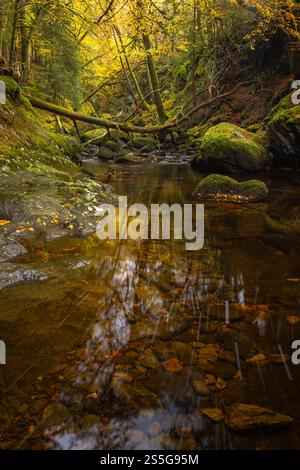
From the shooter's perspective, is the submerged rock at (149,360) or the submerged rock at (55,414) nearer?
→ the submerged rock at (55,414)

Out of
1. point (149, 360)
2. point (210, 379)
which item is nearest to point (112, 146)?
point (149, 360)

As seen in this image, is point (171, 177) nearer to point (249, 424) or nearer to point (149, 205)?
point (149, 205)

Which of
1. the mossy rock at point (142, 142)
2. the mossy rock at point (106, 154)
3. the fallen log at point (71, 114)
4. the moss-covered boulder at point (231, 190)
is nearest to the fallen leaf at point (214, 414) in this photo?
the moss-covered boulder at point (231, 190)

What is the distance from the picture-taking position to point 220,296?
11.4 ft

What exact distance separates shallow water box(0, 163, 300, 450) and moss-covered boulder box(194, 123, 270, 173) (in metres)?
7.39

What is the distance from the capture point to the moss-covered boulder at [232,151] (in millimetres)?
11539

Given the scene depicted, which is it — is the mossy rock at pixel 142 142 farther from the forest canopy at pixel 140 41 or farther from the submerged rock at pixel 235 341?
the submerged rock at pixel 235 341

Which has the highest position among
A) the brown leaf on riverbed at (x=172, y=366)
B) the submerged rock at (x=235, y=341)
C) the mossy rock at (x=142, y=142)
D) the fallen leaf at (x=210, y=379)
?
the mossy rock at (x=142, y=142)

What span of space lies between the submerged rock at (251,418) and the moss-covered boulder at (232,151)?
1049cm

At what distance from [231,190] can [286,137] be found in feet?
16.4

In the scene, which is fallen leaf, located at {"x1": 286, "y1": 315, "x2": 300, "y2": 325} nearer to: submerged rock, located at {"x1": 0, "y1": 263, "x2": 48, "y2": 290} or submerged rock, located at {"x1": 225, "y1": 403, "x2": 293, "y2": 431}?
submerged rock, located at {"x1": 225, "y1": 403, "x2": 293, "y2": 431}

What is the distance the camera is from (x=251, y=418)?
6.48 feet

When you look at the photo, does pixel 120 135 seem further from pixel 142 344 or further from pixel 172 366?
pixel 172 366

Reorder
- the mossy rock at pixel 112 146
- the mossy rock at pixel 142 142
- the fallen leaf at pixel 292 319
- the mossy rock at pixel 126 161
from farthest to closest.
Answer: the mossy rock at pixel 142 142
the mossy rock at pixel 112 146
the mossy rock at pixel 126 161
the fallen leaf at pixel 292 319
